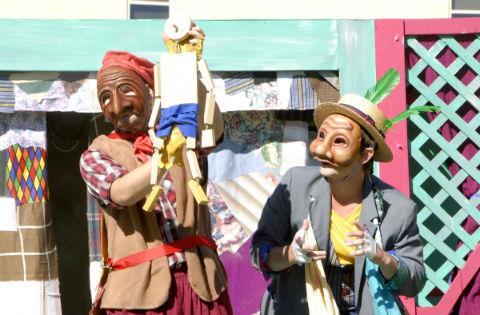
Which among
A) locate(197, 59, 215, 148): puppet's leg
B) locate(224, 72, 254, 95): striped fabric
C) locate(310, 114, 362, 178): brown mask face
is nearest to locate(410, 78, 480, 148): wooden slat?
locate(224, 72, 254, 95): striped fabric

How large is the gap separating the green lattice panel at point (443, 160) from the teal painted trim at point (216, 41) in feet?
1.83

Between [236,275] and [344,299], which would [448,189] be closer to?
[236,275]

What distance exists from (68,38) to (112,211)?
1921 millimetres

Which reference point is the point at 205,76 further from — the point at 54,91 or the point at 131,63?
the point at 54,91

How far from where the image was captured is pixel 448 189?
4.36 meters

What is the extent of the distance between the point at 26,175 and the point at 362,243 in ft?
8.08

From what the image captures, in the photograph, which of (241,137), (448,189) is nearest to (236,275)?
(241,137)

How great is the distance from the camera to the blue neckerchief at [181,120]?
2.43 metres

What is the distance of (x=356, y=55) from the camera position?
171 inches

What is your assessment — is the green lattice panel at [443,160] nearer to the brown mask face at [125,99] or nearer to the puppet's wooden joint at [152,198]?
the brown mask face at [125,99]

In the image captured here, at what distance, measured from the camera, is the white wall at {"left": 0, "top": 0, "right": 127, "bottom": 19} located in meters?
6.64

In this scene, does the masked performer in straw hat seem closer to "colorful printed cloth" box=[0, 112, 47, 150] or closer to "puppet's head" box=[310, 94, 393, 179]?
"puppet's head" box=[310, 94, 393, 179]

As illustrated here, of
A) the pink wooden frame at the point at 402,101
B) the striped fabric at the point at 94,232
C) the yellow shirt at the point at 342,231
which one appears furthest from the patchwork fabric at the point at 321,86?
the yellow shirt at the point at 342,231

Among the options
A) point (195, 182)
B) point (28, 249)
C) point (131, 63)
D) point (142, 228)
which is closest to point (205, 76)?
point (195, 182)
